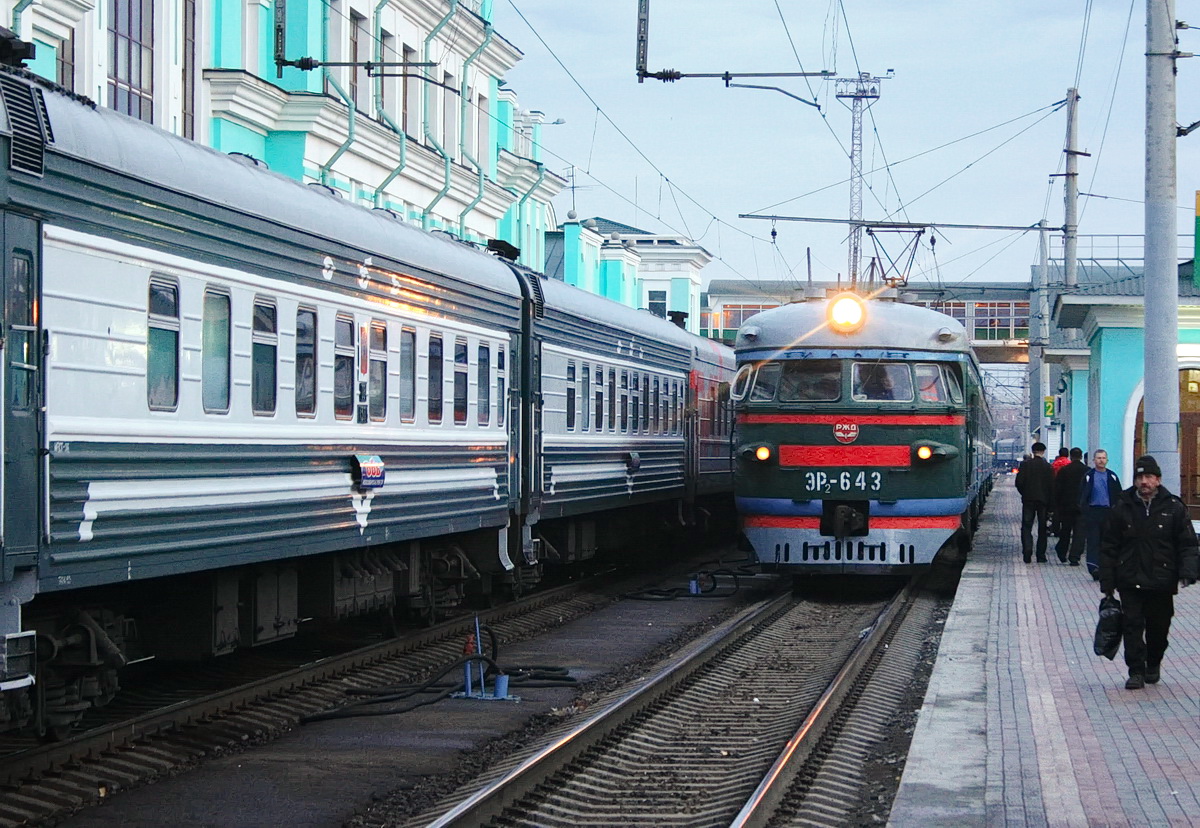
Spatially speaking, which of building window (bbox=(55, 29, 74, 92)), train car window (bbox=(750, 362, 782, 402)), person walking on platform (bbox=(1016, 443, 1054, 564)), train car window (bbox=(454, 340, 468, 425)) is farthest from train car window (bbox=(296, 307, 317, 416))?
person walking on platform (bbox=(1016, 443, 1054, 564))

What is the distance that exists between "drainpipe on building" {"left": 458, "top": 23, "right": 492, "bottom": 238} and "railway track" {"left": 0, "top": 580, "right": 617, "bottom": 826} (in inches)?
802

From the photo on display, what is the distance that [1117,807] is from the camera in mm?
7297

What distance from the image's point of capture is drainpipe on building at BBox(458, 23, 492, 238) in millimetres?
33750

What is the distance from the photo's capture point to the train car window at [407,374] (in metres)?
12.4

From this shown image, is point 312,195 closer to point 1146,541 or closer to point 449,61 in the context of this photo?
point 1146,541

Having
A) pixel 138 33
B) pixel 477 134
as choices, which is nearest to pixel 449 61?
pixel 477 134

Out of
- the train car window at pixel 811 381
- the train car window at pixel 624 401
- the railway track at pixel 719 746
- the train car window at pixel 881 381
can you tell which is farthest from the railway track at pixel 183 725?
the train car window at pixel 624 401

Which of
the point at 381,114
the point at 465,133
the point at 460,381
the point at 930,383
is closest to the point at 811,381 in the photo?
the point at 930,383

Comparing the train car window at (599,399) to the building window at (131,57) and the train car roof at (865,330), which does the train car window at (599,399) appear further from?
the building window at (131,57)

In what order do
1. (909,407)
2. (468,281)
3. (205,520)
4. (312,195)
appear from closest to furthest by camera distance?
(205,520)
(312,195)
(468,281)
(909,407)

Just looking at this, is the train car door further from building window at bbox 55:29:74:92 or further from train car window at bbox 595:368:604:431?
building window at bbox 55:29:74:92

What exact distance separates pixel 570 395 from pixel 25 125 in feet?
33.8

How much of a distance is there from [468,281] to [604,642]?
3.32 metres

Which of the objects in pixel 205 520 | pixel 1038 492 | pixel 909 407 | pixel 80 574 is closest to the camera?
pixel 80 574
